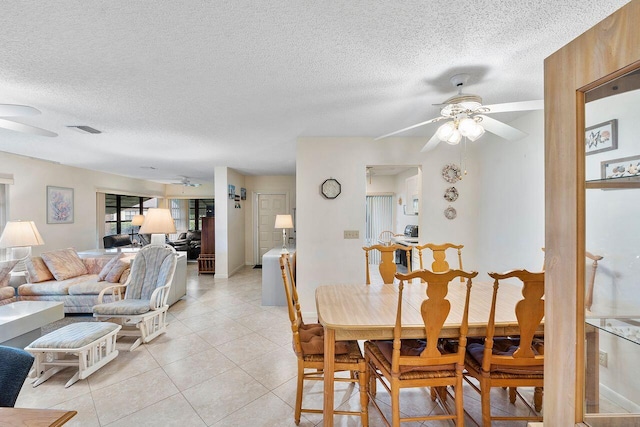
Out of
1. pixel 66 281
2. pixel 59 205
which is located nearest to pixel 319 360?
pixel 66 281

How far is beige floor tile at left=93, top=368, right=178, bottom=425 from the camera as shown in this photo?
6.50 feet

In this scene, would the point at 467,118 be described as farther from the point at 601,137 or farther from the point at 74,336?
the point at 74,336

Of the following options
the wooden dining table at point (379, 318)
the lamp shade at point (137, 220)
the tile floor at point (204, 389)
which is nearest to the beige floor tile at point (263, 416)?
the tile floor at point (204, 389)

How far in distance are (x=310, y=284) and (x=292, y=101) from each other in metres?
2.33

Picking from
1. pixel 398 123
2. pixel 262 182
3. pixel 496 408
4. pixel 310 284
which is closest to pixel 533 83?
pixel 398 123

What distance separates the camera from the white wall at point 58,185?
182 inches

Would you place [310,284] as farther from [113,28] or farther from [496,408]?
[113,28]

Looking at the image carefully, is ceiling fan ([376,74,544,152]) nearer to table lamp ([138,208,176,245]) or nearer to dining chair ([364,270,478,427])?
dining chair ([364,270,478,427])

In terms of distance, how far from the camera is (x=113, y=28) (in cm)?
146

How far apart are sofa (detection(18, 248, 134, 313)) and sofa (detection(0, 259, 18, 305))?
141mm

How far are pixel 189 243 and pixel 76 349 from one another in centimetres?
606

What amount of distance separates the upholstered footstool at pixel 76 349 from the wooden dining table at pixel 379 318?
201cm

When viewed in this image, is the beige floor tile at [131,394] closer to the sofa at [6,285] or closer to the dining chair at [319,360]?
the dining chair at [319,360]

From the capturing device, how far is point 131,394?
7.15ft
